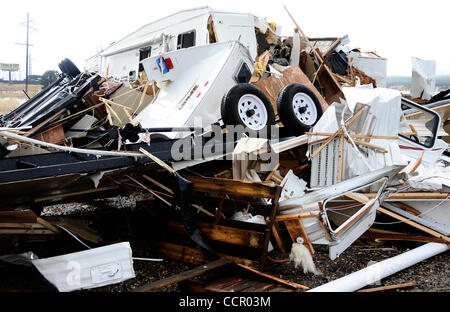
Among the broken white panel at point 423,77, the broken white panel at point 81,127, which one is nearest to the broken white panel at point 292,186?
the broken white panel at point 81,127

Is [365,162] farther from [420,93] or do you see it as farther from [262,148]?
[420,93]

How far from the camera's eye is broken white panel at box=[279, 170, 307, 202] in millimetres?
5137

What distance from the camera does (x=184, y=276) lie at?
12.5 ft

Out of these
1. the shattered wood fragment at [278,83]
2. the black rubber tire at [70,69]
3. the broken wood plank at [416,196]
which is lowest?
the broken wood plank at [416,196]

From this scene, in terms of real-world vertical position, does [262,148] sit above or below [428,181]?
above

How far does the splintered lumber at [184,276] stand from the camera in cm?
360

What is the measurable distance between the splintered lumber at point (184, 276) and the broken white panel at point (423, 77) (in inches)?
394

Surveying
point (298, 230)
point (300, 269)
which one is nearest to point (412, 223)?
point (300, 269)

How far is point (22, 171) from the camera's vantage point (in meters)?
3.44

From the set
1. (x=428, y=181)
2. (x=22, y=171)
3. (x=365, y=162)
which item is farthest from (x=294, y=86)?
(x=22, y=171)

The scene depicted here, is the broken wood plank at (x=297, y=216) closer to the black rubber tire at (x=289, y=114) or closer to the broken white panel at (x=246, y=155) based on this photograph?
the broken white panel at (x=246, y=155)

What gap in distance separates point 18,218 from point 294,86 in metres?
3.73

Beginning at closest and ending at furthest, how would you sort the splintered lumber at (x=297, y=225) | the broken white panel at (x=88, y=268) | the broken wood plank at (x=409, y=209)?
the broken white panel at (x=88, y=268) → the splintered lumber at (x=297, y=225) → the broken wood plank at (x=409, y=209)

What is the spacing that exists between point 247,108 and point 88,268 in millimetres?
2685
